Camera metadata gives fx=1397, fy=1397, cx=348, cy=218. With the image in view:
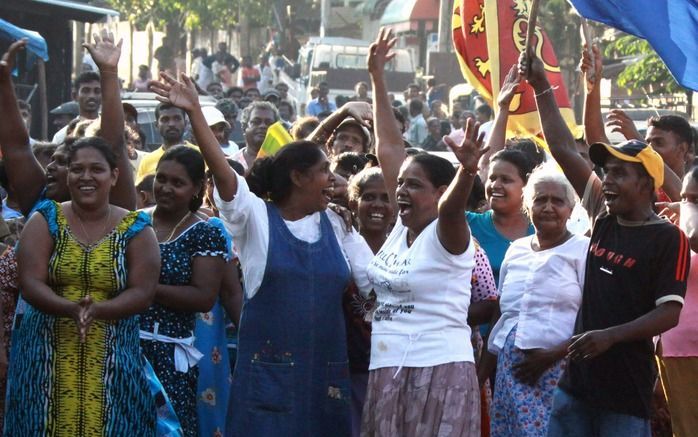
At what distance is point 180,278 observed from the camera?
641 centimetres

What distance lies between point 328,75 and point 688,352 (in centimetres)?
2419

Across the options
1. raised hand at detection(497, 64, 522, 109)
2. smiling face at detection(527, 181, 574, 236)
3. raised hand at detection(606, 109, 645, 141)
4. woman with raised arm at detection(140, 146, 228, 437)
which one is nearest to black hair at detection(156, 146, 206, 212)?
woman with raised arm at detection(140, 146, 228, 437)

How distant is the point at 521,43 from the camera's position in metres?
9.55

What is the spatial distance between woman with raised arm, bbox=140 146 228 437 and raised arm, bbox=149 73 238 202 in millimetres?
605

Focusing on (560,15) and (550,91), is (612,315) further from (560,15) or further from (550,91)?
(560,15)

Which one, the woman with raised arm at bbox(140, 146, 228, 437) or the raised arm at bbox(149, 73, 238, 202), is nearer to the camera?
the raised arm at bbox(149, 73, 238, 202)

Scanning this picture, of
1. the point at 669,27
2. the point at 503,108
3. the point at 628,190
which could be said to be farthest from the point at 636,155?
the point at 503,108

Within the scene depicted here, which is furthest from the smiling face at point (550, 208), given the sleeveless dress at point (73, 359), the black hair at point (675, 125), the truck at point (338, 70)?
the truck at point (338, 70)

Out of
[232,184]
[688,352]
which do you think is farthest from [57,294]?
[688,352]

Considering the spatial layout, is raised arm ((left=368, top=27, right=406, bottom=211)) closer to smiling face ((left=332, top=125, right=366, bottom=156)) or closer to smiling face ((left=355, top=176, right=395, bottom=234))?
smiling face ((left=355, top=176, right=395, bottom=234))

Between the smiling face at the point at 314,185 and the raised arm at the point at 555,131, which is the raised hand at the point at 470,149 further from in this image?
the raised arm at the point at 555,131

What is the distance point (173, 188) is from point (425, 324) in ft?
5.15

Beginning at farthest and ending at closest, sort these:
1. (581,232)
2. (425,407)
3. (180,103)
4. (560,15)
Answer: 1. (560,15)
2. (581,232)
3. (180,103)
4. (425,407)

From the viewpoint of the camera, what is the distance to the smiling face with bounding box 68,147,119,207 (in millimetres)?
5852
